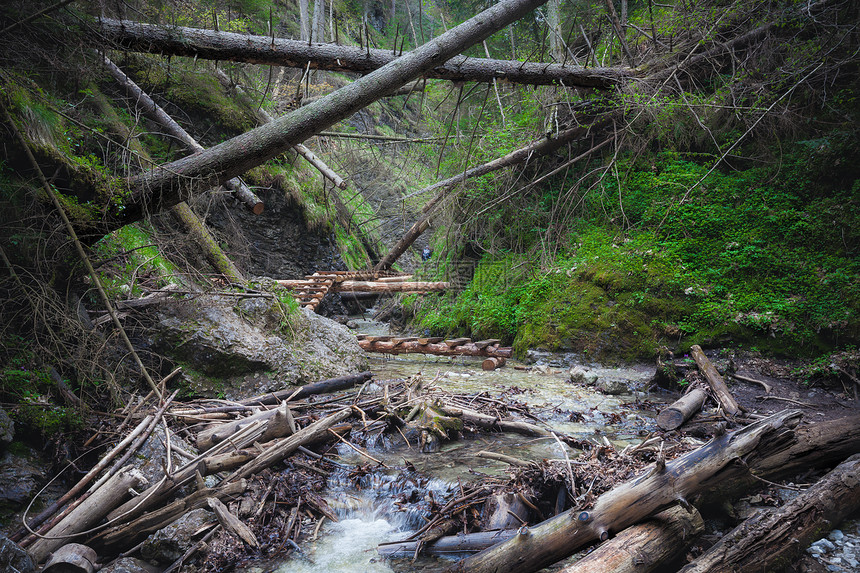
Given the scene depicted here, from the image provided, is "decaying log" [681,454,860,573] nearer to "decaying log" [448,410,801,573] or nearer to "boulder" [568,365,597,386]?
"decaying log" [448,410,801,573]

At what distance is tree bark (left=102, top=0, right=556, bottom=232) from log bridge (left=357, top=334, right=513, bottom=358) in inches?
186

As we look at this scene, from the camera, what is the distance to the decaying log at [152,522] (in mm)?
2856

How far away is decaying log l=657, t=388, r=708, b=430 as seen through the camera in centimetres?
434

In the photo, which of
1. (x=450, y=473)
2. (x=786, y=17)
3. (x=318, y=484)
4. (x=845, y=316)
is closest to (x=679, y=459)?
(x=450, y=473)

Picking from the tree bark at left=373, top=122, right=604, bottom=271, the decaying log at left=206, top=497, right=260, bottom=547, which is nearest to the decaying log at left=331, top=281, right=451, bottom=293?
the tree bark at left=373, top=122, right=604, bottom=271

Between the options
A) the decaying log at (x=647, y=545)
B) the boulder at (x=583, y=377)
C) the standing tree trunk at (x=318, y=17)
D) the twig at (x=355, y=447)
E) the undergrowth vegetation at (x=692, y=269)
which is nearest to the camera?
the decaying log at (x=647, y=545)

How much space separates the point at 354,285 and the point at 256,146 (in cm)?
731

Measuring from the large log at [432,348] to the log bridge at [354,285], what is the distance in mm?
1999

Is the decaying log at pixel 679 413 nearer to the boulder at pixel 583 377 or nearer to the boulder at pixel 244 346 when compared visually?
the boulder at pixel 583 377

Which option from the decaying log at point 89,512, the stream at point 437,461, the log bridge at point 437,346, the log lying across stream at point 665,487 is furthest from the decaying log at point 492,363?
the decaying log at point 89,512

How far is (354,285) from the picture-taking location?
37.5 ft

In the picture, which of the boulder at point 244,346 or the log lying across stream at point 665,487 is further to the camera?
the boulder at point 244,346

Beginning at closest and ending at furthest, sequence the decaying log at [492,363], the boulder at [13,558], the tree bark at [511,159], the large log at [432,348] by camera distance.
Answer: the boulder at [13,558] < the decaying log at [492,363] < the large log at [432,348] < the tree bark at [511,159]

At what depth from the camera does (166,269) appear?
5.81m
